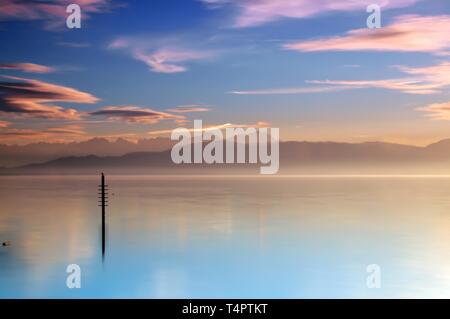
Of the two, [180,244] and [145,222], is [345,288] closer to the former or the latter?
[180,244]

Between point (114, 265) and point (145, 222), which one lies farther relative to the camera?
point (145, 222)

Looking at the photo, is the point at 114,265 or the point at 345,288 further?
the point at 114,265

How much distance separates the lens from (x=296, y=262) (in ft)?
153

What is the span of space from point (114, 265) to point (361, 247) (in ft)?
96.9

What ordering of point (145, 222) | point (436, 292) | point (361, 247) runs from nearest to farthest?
point (436, 292) < point (361, 247) < point (145, 222)

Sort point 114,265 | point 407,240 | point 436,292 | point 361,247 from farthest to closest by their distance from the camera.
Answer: point 407,240, point 361,247, point 114,265, point 436,292

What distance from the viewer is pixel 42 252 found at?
161ft

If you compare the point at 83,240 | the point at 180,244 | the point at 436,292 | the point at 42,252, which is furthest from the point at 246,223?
the point at 436,292
